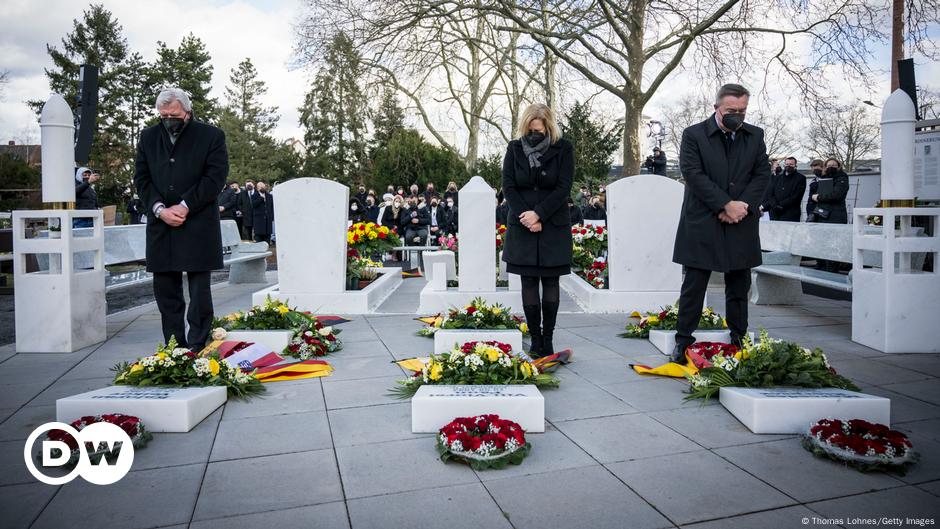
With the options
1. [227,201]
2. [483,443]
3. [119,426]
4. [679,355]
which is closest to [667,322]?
[679,355]

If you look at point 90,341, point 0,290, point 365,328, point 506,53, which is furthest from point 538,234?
point 506,53

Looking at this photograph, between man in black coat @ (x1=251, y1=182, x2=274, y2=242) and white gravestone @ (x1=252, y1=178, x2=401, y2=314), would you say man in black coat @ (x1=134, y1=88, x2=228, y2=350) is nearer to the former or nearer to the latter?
white gravestone @ (x1=252, y1=178, x2=401, y2=314)

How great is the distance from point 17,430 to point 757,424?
4270 mm

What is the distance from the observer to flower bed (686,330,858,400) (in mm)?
4094

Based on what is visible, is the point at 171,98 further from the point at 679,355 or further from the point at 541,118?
the point at 679,355

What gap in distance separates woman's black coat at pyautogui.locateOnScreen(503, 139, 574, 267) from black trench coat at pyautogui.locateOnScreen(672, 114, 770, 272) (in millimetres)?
919

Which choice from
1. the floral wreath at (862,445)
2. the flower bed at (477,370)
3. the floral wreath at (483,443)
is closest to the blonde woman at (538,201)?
the flower bed at (477,370)

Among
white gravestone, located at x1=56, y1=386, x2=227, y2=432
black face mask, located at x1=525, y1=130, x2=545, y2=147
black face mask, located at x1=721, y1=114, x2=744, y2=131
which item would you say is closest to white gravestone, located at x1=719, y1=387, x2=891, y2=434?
black face mask, located at x1=721, y1=114, x2=744, y2=131

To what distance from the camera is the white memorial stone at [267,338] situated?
6.02m

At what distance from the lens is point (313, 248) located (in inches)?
331

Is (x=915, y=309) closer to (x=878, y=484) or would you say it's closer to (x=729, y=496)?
(x=878, y=484)

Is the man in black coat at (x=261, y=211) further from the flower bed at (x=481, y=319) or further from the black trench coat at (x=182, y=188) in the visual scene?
the flower bed at (x=481, y=319)

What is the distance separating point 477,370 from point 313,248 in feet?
15.3

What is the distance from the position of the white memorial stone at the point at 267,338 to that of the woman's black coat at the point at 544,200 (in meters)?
2.18
